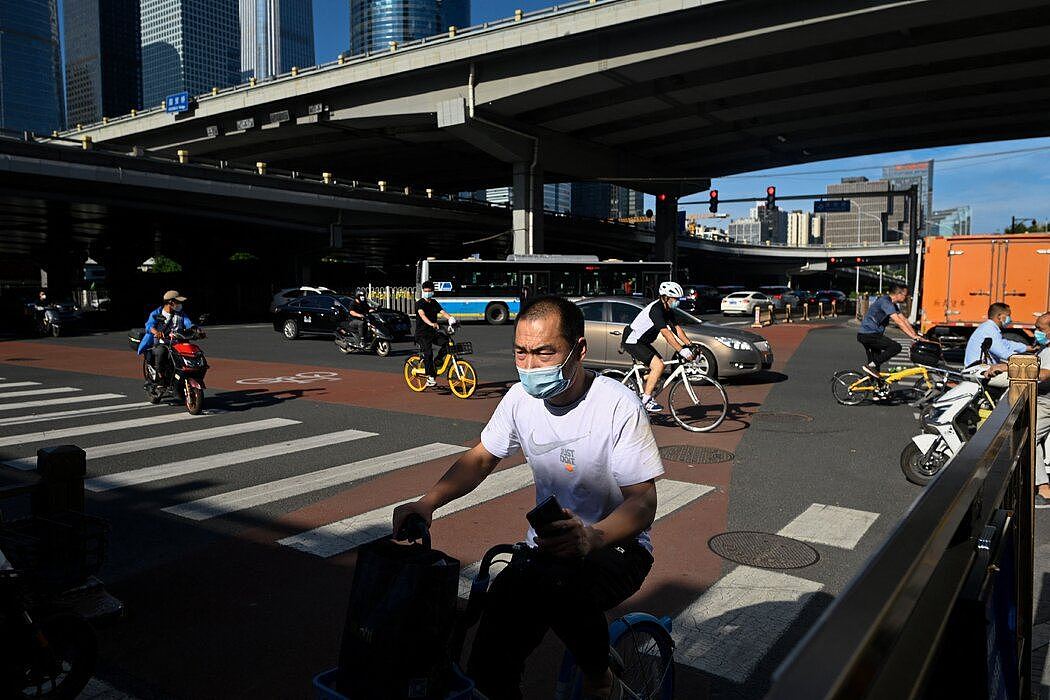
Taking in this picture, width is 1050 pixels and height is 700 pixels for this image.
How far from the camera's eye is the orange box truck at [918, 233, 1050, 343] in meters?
17.3

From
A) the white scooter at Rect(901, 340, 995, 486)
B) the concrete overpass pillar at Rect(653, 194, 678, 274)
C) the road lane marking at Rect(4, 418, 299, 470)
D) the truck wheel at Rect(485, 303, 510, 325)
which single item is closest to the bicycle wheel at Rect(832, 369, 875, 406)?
the white scooter at Rect(901, 340, 995, 486)

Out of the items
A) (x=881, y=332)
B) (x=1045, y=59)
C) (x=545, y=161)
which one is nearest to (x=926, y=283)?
(x=881, y=332)

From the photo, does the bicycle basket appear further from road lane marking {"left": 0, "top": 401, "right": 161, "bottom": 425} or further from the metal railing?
road lane marking {"left": 0, "top": 401, "right": 161, "bottom": 425}

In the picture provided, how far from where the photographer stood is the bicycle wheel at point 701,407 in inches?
401

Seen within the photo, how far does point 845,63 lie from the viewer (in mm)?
36562

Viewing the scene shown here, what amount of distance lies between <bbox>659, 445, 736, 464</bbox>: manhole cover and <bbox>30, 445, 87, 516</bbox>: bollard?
573 centimetres

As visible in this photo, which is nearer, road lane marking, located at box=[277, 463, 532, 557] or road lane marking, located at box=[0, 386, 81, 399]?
road lane marking, located at box=[277, 463, 532, 557]

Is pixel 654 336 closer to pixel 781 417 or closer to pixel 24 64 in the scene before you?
pixel 781 417

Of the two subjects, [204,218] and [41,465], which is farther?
[204,218]

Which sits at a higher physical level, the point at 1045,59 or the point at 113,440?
the point at 1045,59

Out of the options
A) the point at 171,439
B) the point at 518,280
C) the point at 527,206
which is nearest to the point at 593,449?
the point at 171,439

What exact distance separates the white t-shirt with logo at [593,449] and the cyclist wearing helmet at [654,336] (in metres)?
7.44

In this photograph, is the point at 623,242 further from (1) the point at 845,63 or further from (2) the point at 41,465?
(2) the point at 41,465

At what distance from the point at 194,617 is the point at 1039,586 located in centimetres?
507
